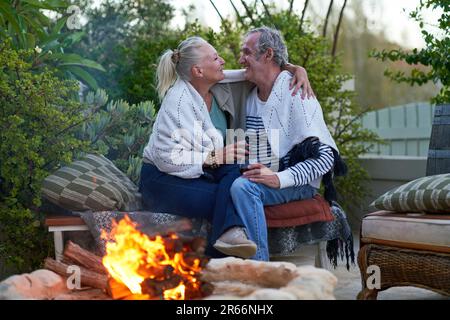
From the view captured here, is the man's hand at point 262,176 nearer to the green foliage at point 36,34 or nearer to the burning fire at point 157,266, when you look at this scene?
the burning fire at point 157,266

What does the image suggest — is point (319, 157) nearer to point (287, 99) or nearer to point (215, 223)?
point (287, 99)

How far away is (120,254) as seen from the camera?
251 centimetres

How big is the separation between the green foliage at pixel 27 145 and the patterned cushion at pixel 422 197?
1599 mm

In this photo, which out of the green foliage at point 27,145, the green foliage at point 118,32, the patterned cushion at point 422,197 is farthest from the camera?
the green foliage at point 118,32

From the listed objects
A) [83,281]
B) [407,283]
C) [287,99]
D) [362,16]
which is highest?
[362,16]

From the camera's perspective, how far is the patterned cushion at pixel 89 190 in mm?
3576

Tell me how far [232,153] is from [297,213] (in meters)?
0.37

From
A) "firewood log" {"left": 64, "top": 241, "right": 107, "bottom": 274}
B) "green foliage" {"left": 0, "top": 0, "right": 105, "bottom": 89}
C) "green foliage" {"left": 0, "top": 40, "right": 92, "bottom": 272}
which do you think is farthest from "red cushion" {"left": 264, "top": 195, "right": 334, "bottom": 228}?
"green foliage" {"left": 0, "top": 0, "right": 105, "bottom": 89}

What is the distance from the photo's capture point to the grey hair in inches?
149

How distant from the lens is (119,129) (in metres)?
4.57

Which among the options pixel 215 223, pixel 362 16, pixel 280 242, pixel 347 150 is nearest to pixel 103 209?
pixel 215 223

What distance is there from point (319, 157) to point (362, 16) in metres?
7.03

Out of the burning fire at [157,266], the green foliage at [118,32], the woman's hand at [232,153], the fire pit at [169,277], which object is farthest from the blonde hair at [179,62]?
the green foliage at [118,32]

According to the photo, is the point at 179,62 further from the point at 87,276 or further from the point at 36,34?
the point at 36,34
